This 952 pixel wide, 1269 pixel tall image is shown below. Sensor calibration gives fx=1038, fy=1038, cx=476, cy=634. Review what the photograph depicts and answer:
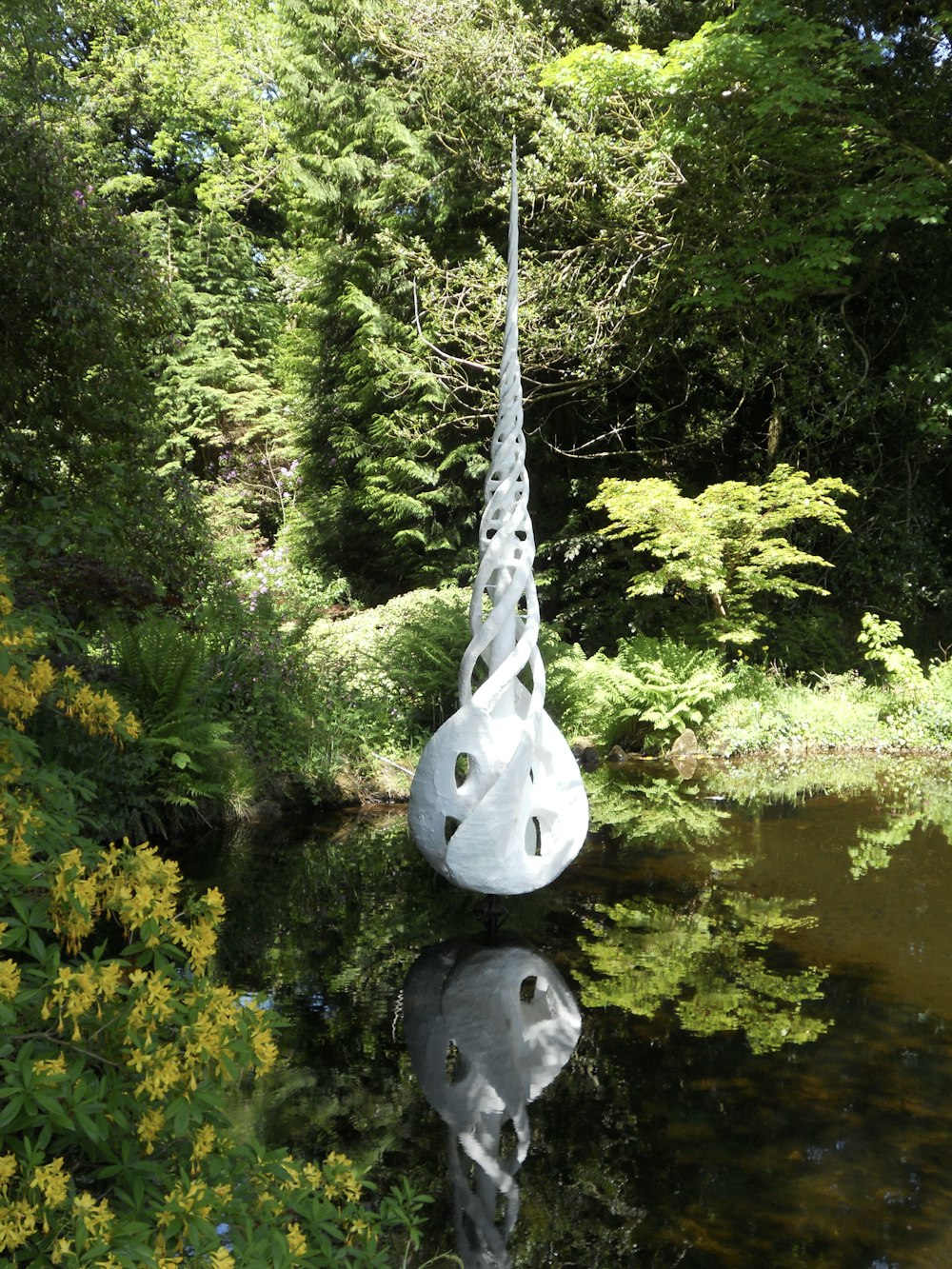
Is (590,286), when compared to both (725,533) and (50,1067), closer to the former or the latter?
(725,533)

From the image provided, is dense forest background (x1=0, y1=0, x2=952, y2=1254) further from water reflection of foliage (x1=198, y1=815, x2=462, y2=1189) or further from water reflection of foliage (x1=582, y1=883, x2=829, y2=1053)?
water reflection of foliage (x1=582, y1=883, x2=829, y2=1053)

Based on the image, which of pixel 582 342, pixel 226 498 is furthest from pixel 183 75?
pixel 582 342

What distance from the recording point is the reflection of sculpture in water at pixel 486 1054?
109 inches

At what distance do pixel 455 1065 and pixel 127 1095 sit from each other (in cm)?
216

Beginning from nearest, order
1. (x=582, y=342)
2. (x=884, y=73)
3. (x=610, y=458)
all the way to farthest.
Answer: (x=884, y=73) → (x=582, y=342) → (x=610, y=458)

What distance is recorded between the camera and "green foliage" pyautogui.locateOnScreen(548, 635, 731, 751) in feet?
30.3

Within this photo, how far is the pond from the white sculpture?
17.3 inches

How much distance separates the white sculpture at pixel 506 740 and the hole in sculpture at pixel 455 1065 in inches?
32.6

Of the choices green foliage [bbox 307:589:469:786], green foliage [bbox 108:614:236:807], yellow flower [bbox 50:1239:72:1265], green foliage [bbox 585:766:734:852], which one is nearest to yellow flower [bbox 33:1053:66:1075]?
yellow flower [bbox 50:1239:72:1265]

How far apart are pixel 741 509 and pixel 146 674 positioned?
21.8 ft

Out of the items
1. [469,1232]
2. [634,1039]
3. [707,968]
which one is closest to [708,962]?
[707,968]

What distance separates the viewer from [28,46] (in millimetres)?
6496

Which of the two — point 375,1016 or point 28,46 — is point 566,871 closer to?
point 375,1016

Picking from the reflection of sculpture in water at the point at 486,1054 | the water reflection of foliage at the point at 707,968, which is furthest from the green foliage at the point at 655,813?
the reflection of sculpture in water at the point at 486,1054
